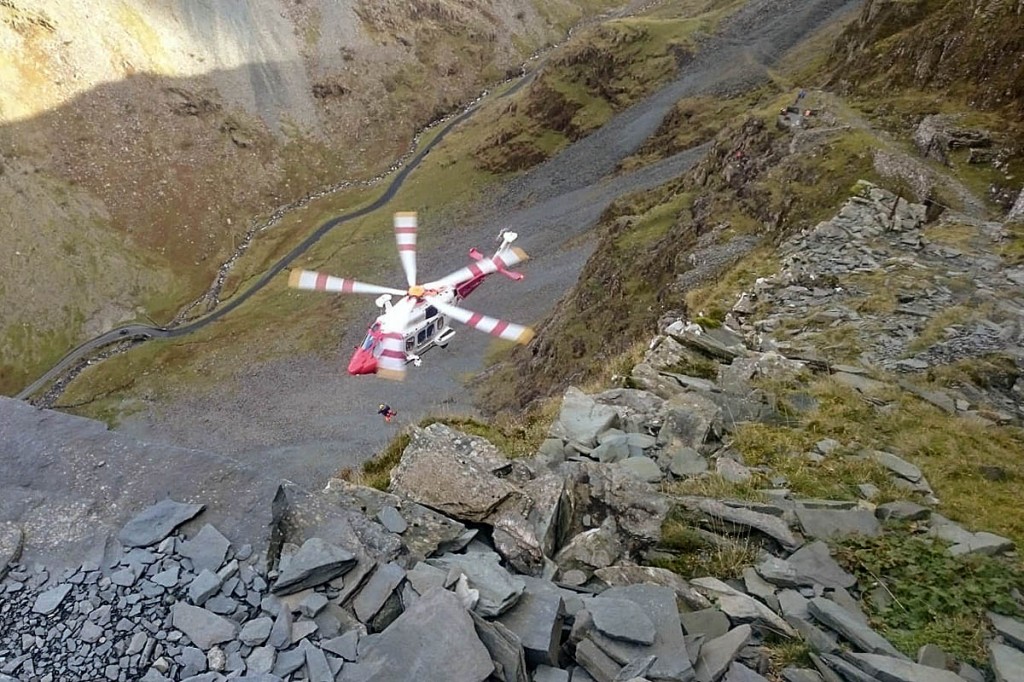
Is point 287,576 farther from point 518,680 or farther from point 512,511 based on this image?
point 512,511

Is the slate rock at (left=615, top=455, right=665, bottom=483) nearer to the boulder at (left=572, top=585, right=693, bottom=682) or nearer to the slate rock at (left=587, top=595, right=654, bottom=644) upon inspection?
the boulder at (left=572, top=585, right=693, bottom=682)

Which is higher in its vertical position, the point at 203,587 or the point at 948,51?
the point at 948,51

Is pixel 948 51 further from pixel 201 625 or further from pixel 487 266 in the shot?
pixel 201 625

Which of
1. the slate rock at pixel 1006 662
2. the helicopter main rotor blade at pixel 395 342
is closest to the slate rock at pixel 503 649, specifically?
the slate rock at pixel 1006 662

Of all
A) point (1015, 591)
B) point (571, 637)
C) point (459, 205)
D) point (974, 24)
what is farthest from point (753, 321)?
point (459, 205)

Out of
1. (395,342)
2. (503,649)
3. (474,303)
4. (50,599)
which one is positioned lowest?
(474,303)

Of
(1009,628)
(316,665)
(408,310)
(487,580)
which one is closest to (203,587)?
(316,665)

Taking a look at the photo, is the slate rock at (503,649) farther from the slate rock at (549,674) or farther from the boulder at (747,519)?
the boulder at (747,519)
